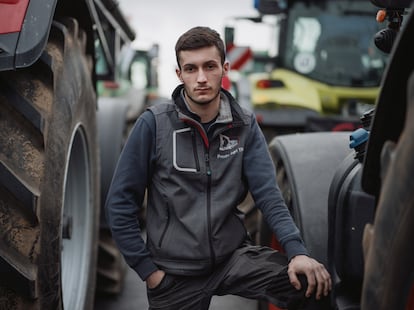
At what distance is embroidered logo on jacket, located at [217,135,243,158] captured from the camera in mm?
2469

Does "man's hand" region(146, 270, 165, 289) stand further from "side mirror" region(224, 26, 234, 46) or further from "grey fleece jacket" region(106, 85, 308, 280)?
"side mirror" region(224, 26, 234, 46)

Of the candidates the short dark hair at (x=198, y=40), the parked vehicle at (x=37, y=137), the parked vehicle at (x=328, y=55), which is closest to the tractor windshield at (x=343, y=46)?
the parked vehicle at (x=328, y=55)

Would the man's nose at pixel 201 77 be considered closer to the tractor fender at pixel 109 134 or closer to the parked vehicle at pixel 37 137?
the parked vehicle at pixel 37 137

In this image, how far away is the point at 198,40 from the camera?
243 centimetres

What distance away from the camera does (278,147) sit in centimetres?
334

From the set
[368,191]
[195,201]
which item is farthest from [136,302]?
[368,191]

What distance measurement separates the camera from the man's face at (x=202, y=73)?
7.96 feet

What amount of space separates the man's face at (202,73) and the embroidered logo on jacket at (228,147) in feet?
0.47

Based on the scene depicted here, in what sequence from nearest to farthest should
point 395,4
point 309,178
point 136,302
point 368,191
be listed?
point 368,191, point 395,4, point 309,178, point 136,302

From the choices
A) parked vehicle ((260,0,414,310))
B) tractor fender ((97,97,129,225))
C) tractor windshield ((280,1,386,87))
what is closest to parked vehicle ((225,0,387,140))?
tractor windshield ((280,1,386,87))

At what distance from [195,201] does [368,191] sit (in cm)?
71

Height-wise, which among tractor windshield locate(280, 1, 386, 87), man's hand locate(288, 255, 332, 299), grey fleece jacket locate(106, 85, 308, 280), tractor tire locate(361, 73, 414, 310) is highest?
tractor tire locate(361, 73, 414, 310)

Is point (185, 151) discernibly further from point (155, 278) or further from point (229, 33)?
point (229, 33)

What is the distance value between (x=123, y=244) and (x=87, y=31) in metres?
1.28
